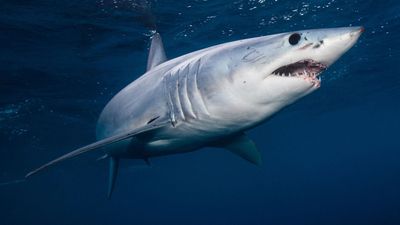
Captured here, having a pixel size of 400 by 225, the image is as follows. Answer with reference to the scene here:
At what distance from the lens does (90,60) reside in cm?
1246

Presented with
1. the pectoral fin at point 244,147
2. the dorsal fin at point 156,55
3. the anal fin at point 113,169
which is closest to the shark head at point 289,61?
the pectoral fin at point 244,147

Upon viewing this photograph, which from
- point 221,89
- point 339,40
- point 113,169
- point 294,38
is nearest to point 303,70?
point 294,38

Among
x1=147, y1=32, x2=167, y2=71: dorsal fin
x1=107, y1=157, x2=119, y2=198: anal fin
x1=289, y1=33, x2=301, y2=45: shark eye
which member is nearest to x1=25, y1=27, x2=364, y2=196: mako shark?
x1=289, y1=33, x2=301, y2=45: shark eye

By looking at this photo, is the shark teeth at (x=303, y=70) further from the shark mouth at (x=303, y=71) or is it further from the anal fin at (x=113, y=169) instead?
the anal fin at (x=113, y=169)

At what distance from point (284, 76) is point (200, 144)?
6.28 ft

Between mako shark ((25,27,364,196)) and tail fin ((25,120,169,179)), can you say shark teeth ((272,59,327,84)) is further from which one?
tail fin ((25,120,169,179))

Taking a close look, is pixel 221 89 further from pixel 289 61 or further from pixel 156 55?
pixel 156 55

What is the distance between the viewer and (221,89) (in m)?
3.28

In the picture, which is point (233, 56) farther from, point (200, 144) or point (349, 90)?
point (349, 90)

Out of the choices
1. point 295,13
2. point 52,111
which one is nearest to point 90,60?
point 52,111

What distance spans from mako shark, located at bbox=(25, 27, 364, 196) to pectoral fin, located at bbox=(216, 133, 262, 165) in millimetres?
91

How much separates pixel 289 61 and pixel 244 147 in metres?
2.80

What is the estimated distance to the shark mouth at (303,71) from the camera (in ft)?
9.21

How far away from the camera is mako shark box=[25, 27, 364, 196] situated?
2.70 m
